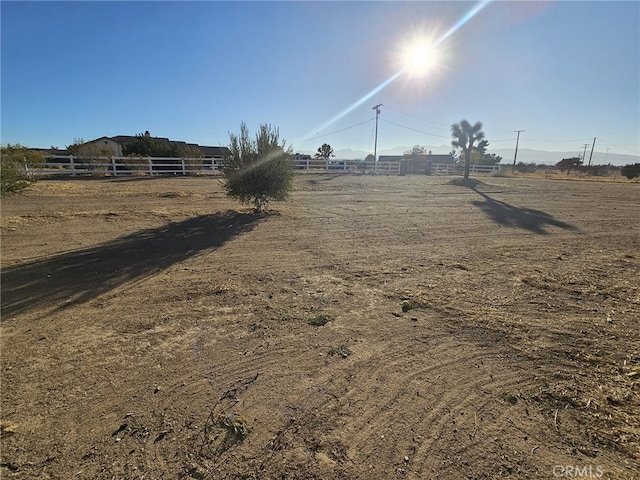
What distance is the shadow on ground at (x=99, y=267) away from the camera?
4.23m

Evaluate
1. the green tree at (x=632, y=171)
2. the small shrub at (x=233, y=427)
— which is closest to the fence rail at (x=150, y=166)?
the small shrub at (x=233, y=427)

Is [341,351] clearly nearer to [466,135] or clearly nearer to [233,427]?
[233,427]

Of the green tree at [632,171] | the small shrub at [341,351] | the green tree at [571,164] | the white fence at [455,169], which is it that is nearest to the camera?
the small shrub at [341,351]

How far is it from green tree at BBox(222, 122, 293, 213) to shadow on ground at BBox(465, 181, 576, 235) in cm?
730

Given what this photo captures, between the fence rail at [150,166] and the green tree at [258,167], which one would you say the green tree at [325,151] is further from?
the green tree at [258,167]

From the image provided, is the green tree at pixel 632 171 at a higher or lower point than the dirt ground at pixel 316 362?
higher

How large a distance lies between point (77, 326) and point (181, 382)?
1.83m

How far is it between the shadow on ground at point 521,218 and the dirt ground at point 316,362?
2.89m

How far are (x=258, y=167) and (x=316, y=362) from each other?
826 cm

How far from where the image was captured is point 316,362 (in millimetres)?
2955

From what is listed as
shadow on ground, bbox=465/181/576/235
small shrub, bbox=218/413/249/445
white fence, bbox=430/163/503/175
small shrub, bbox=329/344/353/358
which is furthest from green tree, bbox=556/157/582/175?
small shrub, bbox=218/413/249/445

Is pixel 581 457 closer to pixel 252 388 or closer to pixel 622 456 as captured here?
pixel 622 456

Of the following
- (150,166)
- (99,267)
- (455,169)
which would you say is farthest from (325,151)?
(99,267)

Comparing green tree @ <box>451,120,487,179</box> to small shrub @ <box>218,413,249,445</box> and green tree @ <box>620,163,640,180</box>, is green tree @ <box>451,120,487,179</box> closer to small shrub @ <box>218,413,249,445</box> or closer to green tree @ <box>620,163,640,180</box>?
green tree @ <box>620,163,640,180</box>
